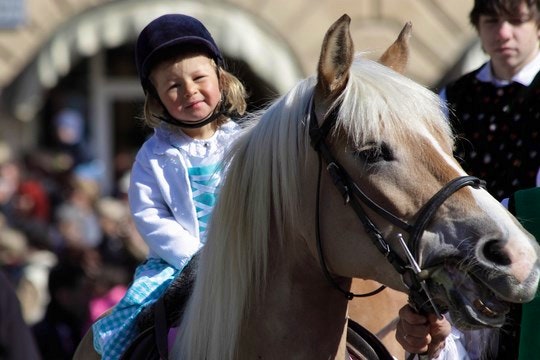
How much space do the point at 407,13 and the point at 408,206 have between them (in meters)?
9.81

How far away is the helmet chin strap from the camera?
4.17 m

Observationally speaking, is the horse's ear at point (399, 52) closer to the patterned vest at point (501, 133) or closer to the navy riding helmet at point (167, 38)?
the patterned vest at point (501, 133)

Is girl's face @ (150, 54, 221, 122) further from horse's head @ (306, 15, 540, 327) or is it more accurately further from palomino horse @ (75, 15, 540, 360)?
horse's head @ (306, 15, 540, 327)

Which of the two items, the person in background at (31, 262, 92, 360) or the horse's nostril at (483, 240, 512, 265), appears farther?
the person in background at (31, 262, 92, 360)

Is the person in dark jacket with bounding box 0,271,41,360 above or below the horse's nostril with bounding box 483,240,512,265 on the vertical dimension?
below

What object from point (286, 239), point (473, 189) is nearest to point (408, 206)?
point (473, 189)

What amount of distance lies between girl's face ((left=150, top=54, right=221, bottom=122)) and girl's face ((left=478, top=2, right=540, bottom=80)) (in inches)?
46.7

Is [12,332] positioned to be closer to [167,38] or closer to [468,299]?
[167,38]

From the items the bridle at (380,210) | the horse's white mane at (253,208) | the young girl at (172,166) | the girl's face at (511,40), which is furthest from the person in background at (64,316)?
the bridle at (380,210)

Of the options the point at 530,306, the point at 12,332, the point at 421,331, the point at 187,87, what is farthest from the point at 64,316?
the point at 421,331

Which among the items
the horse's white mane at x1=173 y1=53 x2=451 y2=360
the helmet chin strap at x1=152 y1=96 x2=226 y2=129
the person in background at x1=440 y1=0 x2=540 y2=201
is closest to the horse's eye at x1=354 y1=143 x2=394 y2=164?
the horse's white mane at x1=173 y1=53 x2=451 y2=360

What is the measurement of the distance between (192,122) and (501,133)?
3.97 ft

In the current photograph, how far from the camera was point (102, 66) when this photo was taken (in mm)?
13477

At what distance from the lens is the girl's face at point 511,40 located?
15.0 ft
